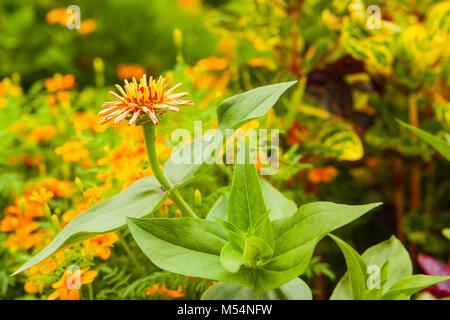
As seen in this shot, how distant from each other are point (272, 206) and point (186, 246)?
0.47ft

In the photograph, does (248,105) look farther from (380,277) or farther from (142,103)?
(380,277)

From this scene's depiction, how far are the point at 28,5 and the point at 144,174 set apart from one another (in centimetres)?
127

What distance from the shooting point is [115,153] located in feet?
2.23

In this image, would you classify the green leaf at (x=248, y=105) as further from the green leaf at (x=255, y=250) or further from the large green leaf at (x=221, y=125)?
the green leaf at (x=255, y=250)

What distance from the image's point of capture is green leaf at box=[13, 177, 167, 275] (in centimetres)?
46

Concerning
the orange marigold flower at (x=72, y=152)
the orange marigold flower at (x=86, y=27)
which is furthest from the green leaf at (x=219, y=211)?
the orange marigold flower at (x=86, y=27)

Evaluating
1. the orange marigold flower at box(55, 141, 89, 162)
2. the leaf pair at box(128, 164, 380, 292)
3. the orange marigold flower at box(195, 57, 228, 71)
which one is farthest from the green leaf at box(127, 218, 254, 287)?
the orange marigold flower at box(195, 57, 228, 71)

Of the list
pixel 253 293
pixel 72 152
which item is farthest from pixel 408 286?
pixel 72 152

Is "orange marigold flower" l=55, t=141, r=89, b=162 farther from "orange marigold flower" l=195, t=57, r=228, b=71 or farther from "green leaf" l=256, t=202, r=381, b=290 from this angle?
"green leaf" l=256, t=202, r=381, b=290

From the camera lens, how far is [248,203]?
18.7 inches

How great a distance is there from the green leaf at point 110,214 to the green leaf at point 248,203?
0.23 feet

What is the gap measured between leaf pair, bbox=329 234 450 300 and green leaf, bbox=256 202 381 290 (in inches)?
0.8

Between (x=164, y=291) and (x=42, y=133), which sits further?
(x=42, y=133)
